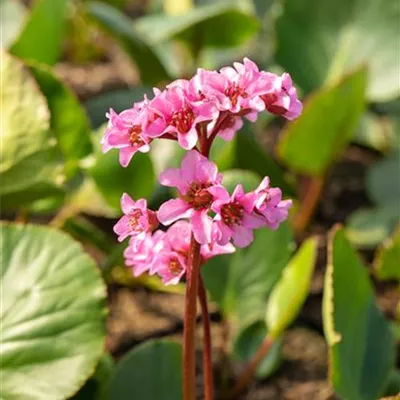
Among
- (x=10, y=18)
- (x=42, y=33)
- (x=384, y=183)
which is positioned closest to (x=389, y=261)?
(x=384, y=183)

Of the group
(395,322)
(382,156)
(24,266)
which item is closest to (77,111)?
(24,266)

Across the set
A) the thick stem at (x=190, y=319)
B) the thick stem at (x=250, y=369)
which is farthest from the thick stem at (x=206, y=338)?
the thick stem at (x=250, y=369)

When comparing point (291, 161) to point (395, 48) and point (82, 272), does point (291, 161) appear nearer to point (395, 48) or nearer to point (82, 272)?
point (395, 48)

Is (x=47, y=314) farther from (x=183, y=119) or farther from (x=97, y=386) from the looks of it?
(x=183, y=119)

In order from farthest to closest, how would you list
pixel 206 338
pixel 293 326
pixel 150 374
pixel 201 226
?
pixel 293 326 → pixel 150 374 → pixel 206 338 → pixel 201 226

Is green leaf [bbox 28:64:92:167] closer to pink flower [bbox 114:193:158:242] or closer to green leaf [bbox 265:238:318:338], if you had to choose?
green leaf [bbox 265:238:318:338]

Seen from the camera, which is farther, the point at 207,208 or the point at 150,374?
the point at 150,374

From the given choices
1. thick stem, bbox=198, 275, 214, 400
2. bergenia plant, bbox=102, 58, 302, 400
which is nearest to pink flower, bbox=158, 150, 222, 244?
bergenia plant, bbox=102, 58, 302, 400
